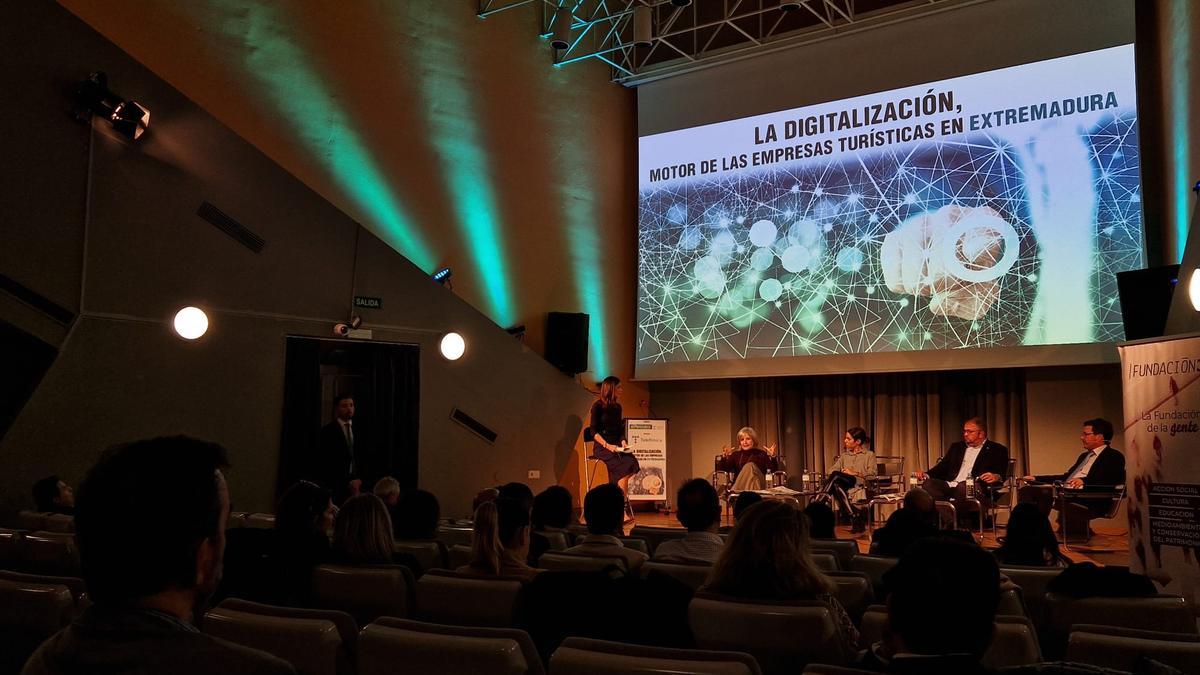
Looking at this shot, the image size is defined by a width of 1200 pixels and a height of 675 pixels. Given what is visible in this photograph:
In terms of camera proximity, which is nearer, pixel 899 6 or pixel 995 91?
pixel 995 91

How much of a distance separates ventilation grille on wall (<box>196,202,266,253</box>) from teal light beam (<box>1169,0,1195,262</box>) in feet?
23.4

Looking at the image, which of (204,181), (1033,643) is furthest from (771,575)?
(204,181)

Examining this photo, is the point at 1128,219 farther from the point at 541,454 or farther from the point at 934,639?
the point at 934,639

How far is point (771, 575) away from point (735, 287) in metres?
7.86

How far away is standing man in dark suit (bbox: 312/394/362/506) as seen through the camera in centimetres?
718

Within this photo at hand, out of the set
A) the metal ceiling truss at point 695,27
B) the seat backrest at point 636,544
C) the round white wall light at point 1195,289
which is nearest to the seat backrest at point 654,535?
the seat backrest at point 636,544

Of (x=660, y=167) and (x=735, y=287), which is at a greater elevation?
Answer: (x=660, y=167)

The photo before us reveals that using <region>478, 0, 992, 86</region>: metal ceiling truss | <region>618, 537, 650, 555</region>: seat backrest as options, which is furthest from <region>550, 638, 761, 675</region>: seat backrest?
<region>478, 0, 992, 86</region>: metal ceiling truss

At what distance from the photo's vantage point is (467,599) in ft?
8.65

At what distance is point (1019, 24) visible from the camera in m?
8.82

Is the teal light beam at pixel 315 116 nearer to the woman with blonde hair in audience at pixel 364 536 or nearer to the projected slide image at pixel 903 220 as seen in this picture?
the projected slide image at pixel 903 220

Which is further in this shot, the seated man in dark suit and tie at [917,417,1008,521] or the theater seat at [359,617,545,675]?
the seated man in dark suit and tie at [917,417,1008,521]

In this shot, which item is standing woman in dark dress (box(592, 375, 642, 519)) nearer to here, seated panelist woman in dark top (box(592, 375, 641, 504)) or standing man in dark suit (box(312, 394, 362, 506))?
seated panelist woman in dark top (box(592, 375, 641, 504))

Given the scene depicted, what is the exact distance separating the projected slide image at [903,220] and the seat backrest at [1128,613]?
6.33 m
